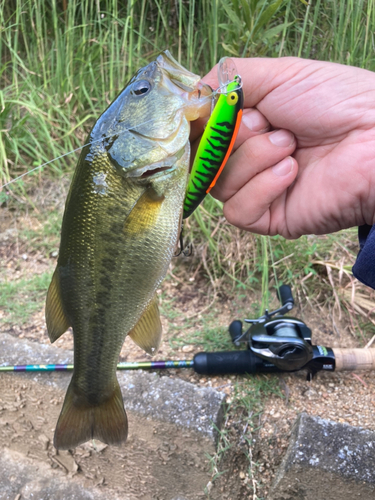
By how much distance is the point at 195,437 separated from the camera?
6.00 ft

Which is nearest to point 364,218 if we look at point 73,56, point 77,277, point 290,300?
point 290,300

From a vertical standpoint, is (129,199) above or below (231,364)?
above

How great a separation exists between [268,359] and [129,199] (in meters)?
1.15

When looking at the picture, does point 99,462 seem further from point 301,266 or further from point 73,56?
point 73,56

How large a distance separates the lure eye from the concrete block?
1.43m

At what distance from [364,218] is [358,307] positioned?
112 centimetres

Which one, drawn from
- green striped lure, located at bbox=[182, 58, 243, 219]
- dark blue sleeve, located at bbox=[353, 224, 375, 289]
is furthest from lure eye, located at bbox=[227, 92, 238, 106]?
dark blue sleeve, located at bbox=[353, 224, 375, 289]

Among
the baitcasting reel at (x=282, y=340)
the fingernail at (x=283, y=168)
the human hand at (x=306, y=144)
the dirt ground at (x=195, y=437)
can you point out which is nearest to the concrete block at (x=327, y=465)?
the dirt ground at (x=195, y=437)

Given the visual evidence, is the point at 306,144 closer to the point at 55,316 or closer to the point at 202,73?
the point at 55,316

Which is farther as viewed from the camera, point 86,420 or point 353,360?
point 353,360

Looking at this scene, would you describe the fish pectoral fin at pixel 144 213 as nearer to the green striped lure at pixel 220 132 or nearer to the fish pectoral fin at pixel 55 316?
the green striped lure at pixel 220 132

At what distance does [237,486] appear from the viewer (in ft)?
6.13

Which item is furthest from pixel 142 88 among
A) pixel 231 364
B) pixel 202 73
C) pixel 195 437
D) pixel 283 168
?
pixel 202 73

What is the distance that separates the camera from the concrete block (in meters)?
1.62
